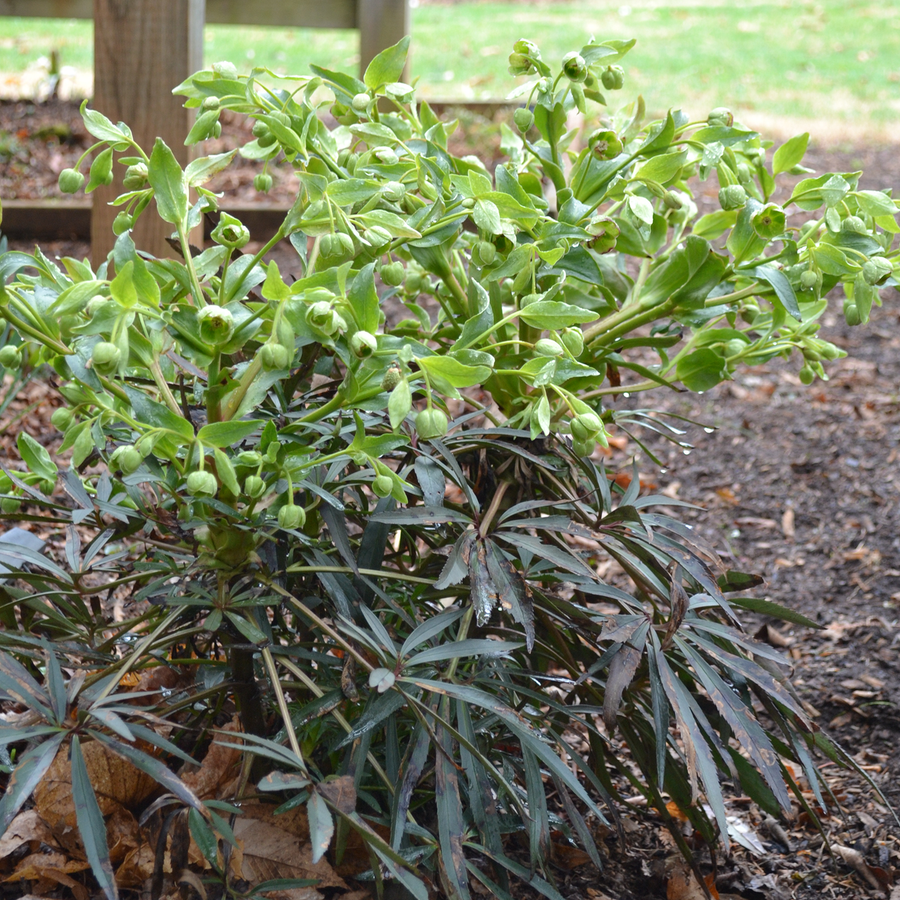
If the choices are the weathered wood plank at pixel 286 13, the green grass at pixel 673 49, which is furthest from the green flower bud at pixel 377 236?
the green grass at pixel 673 49

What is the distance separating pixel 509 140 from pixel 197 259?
0.53m

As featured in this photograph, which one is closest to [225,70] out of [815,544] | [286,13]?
[815,544]

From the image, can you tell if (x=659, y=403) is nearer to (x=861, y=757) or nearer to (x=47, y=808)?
(x=861, y=757)

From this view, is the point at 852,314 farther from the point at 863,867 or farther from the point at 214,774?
the point at 214,774

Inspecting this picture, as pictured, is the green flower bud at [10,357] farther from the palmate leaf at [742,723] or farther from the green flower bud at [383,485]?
the palmate leaf at [742,723]

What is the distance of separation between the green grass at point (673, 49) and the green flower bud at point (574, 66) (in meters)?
5.07

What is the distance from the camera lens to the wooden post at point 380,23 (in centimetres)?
321

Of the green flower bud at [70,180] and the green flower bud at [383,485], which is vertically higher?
the green flower bud at [70,180]

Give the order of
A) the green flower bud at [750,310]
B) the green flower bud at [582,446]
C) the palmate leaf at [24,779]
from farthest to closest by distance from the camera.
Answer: the green flower bud at [750,310]
the green flower bud at [582,446]
the palmate leaf at [24,779]

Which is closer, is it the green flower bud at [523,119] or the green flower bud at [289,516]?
the green flower bud at [289,516]

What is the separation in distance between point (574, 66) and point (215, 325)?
0.53m

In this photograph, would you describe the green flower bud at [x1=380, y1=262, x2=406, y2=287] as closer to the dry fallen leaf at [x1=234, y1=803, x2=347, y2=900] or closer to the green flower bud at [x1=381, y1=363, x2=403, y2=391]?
the green flower bud at [x1=381, y1=363, x2=403, y2=391]

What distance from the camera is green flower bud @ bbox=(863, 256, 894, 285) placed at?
99 cm

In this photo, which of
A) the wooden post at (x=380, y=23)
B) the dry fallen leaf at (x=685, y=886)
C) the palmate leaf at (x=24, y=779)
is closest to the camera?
the palmate leaf at (x=24, y=779)
